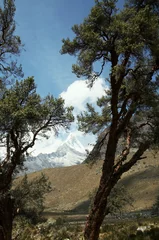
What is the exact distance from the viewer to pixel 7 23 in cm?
1566

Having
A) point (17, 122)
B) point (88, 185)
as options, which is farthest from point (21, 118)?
point (88, 185)

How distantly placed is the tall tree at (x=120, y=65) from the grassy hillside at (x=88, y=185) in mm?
66927

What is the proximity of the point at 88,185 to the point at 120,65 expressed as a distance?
4821 inches

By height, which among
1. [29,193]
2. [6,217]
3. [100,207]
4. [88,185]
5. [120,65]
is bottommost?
Answer: [100,207]

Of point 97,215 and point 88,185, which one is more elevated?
point 88,185

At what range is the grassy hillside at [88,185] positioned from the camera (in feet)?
299

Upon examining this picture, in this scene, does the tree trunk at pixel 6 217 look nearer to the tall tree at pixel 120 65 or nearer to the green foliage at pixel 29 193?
the green foliage at pixel 29 193

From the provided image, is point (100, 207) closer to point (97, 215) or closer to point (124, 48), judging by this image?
point (97, 215)

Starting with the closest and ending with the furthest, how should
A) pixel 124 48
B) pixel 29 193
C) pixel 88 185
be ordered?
pixel 124 48, pixel 29 193, pixel 88 185

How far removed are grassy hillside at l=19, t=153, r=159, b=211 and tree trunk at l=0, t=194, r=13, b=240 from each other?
2546 inches

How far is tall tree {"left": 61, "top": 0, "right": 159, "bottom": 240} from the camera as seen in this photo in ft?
41.3

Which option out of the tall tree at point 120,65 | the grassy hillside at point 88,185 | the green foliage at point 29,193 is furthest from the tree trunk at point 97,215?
the grassy hillside at point 88,185

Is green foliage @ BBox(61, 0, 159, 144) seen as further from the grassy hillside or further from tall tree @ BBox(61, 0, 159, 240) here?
the grassy hillside

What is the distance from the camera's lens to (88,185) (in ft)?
426
